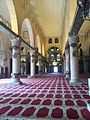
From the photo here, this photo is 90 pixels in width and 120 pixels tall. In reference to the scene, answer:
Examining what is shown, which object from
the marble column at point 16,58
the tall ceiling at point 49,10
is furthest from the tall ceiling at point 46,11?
the marble column at point 16,58

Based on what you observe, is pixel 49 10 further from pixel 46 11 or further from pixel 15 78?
pixel 15 78

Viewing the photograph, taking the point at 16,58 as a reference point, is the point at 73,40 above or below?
above

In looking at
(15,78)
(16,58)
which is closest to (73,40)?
(16,58)

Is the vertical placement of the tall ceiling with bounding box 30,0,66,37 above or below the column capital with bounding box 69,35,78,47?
above

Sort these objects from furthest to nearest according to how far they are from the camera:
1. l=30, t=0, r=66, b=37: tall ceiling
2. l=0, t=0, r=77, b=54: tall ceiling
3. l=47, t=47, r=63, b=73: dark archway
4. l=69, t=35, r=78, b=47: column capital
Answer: l=47, t=47, r=63, b=73: dark archway
l=30, t=0, r=66, b=37: tall ceiling
l=0, t=0, r=77, b=54: tall ceiling
l=69, t=35, r=78, b=47: column capital

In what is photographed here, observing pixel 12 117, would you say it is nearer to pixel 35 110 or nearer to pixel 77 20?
pixel 35 110

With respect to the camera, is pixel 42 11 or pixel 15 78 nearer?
pixel 15 78

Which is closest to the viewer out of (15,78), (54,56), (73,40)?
(73,40)

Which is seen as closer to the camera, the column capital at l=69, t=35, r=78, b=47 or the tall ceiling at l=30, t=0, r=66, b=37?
the column capital at l=69, t=35, r=78, b=47

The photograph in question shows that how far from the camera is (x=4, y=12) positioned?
66.4ft

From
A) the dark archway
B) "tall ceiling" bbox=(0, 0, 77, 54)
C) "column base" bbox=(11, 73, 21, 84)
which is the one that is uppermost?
"tall ceiling" bbox=(0, 0, 77, 54)

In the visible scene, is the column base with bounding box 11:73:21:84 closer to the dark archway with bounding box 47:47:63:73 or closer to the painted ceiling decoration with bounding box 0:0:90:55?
the painted ceiling decoration with bounding box 0:0:90:55

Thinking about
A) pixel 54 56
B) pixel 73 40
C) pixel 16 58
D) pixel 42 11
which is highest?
pixel 42 11

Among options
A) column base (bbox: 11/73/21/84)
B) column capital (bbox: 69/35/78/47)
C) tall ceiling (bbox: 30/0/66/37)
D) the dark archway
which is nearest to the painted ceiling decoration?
tall ceiling (bbox: 30/0/66/37)
